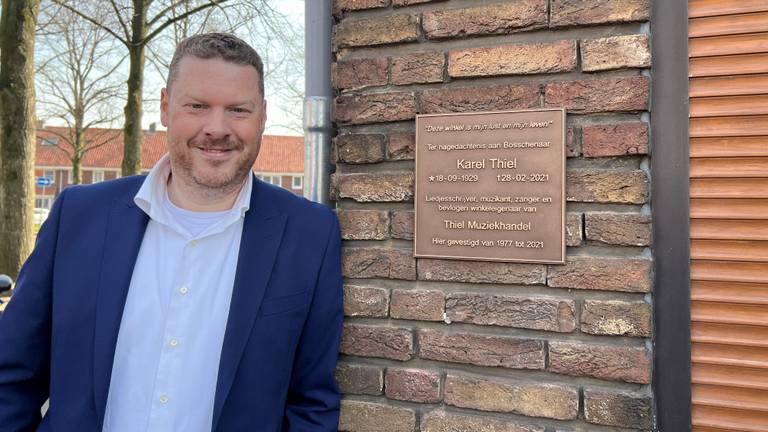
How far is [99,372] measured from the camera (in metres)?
1.75

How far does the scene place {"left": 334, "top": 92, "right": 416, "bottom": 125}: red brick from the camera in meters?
1.99

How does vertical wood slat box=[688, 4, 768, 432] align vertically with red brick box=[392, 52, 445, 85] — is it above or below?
below

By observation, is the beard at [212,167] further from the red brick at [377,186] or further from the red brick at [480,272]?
the red brick at [480,272]

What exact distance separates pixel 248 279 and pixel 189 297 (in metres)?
0.20

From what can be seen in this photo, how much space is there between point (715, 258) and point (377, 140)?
1.10 meters

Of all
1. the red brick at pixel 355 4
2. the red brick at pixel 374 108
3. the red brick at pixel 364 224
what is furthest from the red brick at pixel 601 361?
the red brick at pixel 355 4

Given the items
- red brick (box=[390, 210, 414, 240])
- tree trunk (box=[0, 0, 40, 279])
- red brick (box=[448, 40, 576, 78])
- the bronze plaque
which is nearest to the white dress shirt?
red brick (box=[390, 210, 414, 240])

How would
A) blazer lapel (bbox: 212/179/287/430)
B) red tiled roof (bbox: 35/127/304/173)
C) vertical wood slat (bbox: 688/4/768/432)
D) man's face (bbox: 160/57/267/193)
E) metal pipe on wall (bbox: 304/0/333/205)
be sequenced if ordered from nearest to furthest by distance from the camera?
1. vertical wood slat (bbox: 688/4/768/432)
2. blazer lapel (bbox: 212/179/287/430)
3. man's face (bbox: 160/57/267/193)
4. metal pipe on wall (bbox: 304/0/333/205)
5. red tiled roof (bbox: 35/127/304/173)

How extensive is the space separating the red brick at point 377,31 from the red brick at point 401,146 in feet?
1.07

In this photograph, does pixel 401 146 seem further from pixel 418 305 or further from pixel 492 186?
pixel 418 305

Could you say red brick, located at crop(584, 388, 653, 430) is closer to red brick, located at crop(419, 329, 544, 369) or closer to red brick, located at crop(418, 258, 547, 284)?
red brick, located at crop(419, 329, 544, 369)

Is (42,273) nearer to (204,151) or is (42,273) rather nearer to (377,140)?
(204,151)

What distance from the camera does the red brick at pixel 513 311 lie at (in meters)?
1.75

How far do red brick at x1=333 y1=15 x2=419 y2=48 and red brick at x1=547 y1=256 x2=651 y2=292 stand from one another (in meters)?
0.91
